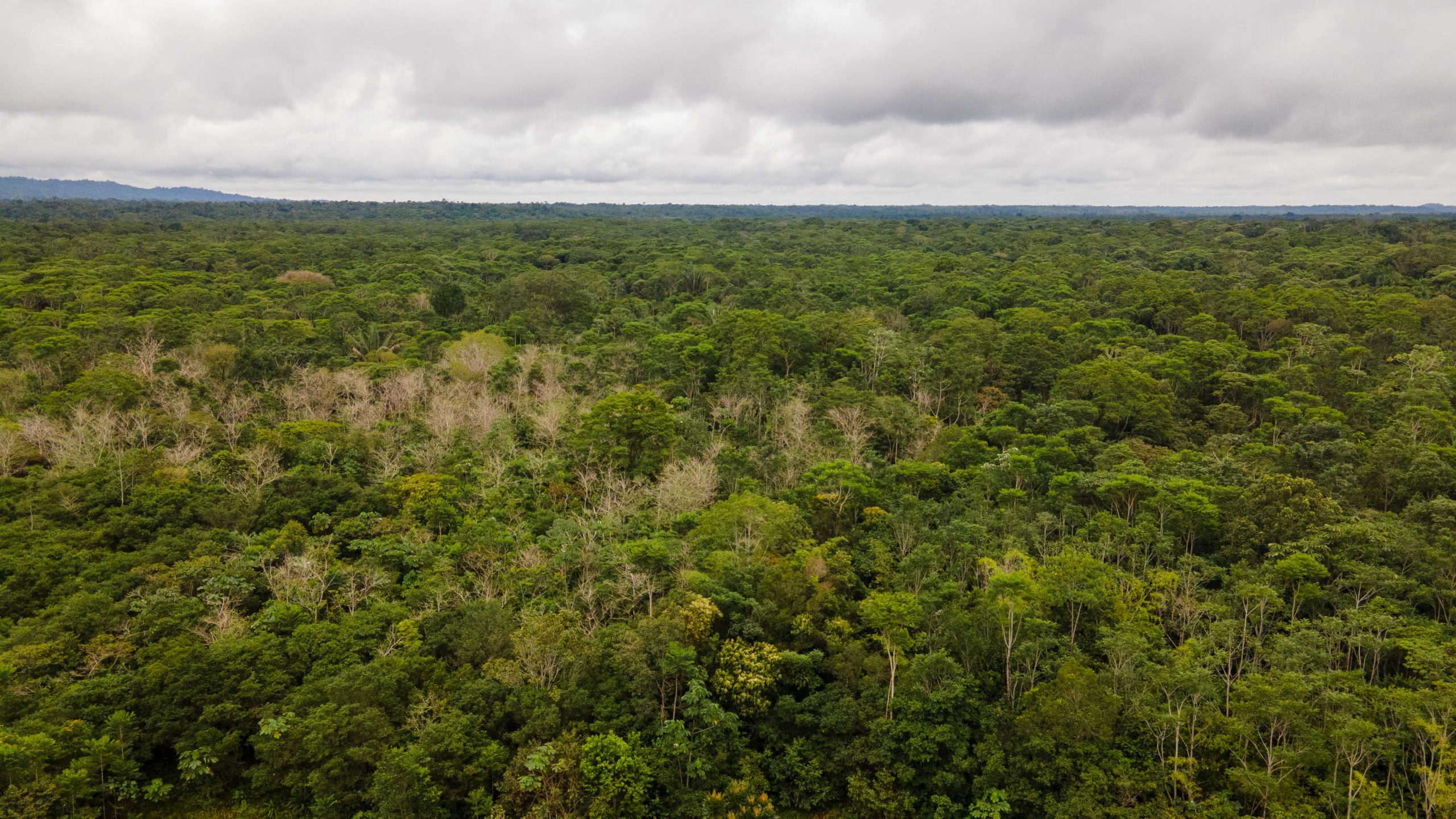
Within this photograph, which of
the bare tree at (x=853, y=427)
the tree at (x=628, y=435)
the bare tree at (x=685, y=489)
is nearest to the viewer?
the bare tree at (x=685, y=489)

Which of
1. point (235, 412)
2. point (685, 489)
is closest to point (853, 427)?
point (685, 489)

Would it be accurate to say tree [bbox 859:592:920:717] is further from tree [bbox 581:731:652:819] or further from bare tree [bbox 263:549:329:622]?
bare tree [bbox 263:549:329:622]

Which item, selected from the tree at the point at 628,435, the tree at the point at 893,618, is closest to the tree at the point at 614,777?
the tree at the point at 893,618

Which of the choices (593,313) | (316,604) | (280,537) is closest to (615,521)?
(316,604)

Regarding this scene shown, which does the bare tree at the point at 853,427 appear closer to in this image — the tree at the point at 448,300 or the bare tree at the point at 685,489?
the bare tree at the point at 685,489

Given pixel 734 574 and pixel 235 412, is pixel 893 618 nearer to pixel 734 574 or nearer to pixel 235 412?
pixel 734 574

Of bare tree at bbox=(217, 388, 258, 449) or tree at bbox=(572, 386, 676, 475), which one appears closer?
bare tree at bbox=(217, 388, 258, 449)

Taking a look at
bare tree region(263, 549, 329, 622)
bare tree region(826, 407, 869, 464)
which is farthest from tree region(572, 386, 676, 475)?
bare tree region(263, 549, 329, 622)

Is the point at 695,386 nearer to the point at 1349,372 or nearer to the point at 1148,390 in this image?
the point at 1148,390
